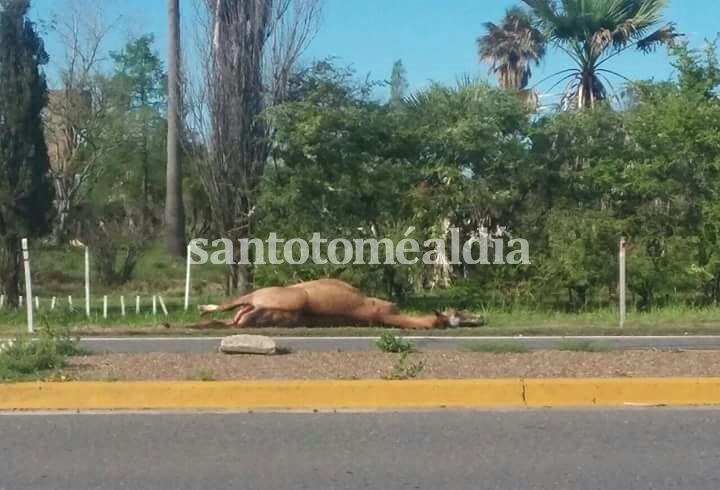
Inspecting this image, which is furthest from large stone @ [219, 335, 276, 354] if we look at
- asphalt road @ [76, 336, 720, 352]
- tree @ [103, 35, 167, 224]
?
tree @ [103, 35, 167, 224]

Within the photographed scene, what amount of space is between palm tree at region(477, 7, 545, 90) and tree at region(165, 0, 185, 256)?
415 inches

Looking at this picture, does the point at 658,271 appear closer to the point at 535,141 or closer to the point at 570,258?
the point at 570,258

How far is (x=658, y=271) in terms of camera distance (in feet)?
64.1

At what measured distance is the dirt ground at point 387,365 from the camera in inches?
392

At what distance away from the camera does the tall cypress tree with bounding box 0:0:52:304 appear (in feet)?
65.7

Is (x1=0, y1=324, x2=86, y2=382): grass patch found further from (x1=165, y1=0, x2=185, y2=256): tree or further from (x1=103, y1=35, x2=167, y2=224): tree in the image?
(x1=103, y1=35, x2=167, y2=224): tree

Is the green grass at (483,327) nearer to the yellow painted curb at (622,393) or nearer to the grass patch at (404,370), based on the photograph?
the grass patch at (404,370)

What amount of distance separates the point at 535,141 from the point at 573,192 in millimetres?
1248

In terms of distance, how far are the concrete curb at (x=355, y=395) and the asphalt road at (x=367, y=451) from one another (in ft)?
1.00

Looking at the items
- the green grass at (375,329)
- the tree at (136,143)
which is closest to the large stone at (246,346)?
the green grass at (375,329)

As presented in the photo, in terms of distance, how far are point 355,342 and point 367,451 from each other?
706 centimetres

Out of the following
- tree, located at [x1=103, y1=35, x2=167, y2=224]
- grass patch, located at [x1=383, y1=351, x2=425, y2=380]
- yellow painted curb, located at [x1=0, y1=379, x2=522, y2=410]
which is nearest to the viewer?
yellow painted curb, located at [x1=0, y1=379, x2=522, y2=410]

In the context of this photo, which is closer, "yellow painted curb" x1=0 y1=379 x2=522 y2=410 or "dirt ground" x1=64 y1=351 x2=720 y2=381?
"yellow painted curb" x1=0 y1=379 x2=522 y2=410

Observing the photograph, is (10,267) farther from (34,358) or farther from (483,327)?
(34,358)
